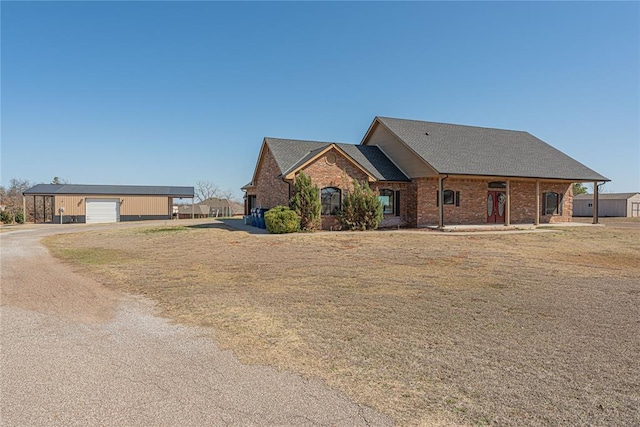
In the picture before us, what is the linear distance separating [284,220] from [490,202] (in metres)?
14.1

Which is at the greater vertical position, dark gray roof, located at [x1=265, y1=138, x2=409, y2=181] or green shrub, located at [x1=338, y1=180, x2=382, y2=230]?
dark gray roof, located at [x1=265, y1=138, x2=409, y2=181]

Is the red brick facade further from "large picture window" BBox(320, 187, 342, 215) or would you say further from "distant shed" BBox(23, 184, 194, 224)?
"distant shed" BBox(23, 184, 194, 224)

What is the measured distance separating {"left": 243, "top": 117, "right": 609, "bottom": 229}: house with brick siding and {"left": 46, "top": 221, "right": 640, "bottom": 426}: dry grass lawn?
379 inches

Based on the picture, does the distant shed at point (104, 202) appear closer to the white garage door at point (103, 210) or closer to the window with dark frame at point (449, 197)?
the white garage door at point (103, 210)

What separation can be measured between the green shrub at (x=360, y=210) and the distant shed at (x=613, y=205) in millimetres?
37305

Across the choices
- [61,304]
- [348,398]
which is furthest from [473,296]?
[61,304]

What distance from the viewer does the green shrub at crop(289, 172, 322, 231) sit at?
68.4 feet

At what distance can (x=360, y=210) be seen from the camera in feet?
72.4

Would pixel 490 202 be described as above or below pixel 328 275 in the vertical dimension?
above

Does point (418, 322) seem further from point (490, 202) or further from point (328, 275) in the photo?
point (490, 202)

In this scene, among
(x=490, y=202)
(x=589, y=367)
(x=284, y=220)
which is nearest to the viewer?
(x=589, y=367)

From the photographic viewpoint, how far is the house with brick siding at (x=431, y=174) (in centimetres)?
2247

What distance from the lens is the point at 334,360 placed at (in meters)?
4.55

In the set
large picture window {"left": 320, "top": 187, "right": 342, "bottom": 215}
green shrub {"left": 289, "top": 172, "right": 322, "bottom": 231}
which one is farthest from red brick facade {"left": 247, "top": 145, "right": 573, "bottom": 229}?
green shrub {"left": 289, "top": 172, "right": 322, "bottom": 231}
